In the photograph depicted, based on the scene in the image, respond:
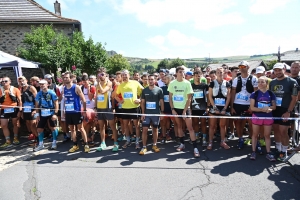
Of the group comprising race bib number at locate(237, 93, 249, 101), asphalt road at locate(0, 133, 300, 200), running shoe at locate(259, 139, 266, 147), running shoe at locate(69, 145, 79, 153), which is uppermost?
race bib number at locate(237, 93, 249, 101)

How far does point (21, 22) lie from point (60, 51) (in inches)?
232

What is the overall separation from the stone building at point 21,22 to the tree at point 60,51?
106 cm

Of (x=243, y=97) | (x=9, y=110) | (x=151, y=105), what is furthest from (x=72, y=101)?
(x=243, y=97)

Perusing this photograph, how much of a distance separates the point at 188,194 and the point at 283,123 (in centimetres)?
272

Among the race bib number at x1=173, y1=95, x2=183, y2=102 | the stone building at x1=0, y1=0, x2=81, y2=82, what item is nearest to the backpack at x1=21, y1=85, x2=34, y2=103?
the race bib number at x1=173, y1=95, x2=183, y2=102

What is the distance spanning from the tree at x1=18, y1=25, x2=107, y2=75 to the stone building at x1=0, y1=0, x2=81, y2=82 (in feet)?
3.46

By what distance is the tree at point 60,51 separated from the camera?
15.5 m

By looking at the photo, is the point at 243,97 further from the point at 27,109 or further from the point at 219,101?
the point at 27,109

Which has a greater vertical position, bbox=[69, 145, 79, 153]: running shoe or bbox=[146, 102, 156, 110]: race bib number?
bbox=[146, 102, 156, 110]: race bib number

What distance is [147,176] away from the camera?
3.91 meters

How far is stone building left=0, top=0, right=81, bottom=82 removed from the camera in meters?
17.9

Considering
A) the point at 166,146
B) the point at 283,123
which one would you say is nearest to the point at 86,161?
the point at 166,146

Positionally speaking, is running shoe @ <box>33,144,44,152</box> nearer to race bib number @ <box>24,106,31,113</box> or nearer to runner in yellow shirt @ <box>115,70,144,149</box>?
race bib number @ <box>24,106,31,113</box>

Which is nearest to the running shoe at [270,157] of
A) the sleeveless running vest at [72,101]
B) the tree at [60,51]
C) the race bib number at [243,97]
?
the race bib number at [243,97]
